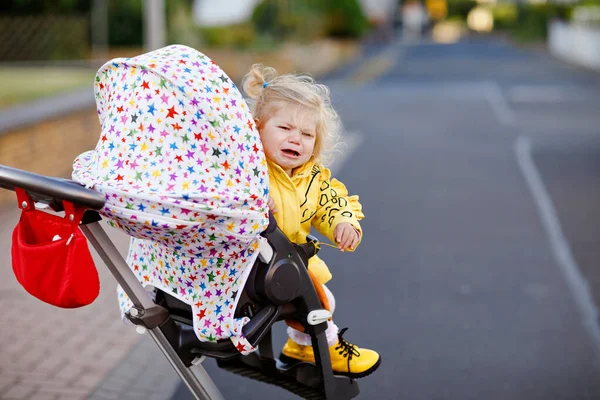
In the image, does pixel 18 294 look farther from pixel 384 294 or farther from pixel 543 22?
pixel 543 22

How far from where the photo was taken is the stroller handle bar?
7.37 feet

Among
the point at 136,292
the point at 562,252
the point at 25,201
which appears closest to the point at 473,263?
the point at 562,252

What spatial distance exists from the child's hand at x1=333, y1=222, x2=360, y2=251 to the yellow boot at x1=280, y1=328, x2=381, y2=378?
417mm

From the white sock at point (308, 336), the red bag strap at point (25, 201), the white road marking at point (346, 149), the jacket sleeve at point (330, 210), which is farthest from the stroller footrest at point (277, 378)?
the white road marking at point (346, 149)

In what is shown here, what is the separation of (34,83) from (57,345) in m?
9.43

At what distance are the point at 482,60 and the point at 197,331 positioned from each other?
3640 cm

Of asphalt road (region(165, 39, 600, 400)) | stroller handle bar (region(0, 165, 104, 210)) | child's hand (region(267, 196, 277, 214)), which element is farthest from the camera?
asphalt road (region(165, 39, 600, 400))

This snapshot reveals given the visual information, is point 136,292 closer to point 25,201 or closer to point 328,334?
point 25,201

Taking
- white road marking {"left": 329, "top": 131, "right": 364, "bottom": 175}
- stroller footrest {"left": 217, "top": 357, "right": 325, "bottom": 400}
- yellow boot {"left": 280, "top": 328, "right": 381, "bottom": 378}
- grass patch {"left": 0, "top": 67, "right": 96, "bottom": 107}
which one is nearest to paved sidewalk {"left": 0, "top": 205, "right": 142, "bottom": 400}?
stroller footrest {"left": 217, "top": 357, "right": 325, "bottom": 400}

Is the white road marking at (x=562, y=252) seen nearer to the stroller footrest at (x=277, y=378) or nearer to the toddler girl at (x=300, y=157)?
the stroller footrest at (x=277, y=378)

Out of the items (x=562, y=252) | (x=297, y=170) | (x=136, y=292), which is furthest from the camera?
(x=562, y=252)

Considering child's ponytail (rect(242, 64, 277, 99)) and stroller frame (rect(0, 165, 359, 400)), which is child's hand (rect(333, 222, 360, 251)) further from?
child's ponytail (rect(242, 64, 277, 99))

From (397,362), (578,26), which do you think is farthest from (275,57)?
(397,362)

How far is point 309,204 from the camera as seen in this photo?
2945 millimetres
